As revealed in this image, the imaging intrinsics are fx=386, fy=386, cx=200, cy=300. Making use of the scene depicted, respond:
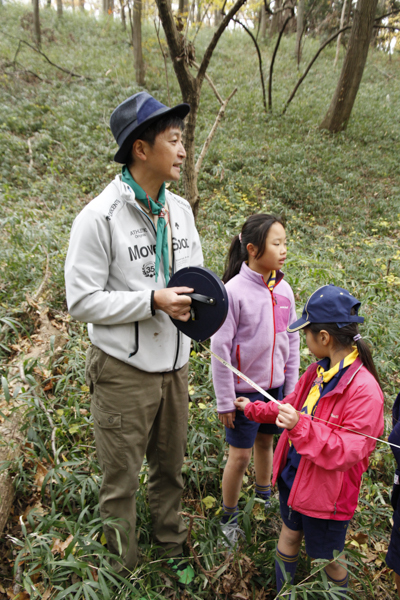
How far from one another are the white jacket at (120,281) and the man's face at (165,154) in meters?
0.19

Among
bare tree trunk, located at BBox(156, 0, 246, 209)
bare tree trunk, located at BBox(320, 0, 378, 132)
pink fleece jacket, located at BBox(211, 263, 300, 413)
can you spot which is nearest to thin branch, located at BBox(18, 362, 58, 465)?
pink fleece jacket, located at BBox(211, 263, 300, 413)

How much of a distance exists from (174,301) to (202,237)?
5.26 metres

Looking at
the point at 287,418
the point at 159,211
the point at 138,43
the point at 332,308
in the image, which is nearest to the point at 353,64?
the point at 138,43

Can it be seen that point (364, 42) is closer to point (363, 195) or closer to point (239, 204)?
point (363, 195)

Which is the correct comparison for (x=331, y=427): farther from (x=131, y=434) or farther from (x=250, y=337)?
(x=131, y=434)

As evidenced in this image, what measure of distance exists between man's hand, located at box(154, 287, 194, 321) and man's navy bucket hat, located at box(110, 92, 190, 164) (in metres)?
0.74

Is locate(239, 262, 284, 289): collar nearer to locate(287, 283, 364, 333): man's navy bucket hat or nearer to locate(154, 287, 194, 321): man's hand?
locate(287, 283, 364, 333): man's navy bucket hat

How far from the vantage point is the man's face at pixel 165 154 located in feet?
6.15

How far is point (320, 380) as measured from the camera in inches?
75.2

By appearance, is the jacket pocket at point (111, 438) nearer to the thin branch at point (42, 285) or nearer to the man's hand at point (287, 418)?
the man's hand at point (287, 418)

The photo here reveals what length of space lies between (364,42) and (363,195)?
5.12 meters

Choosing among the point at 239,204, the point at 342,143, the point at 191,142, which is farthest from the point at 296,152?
the point at 191,142

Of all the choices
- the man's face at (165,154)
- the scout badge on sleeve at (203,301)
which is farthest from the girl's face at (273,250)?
the man's face at (165,154)

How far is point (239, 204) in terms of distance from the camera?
27.5 ft
